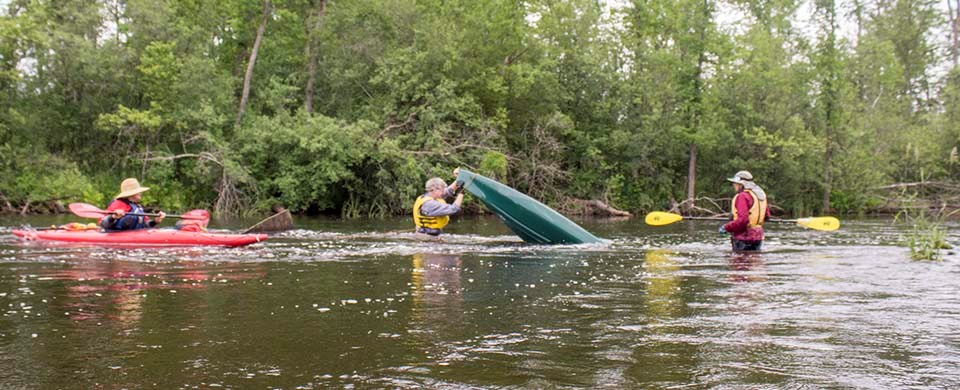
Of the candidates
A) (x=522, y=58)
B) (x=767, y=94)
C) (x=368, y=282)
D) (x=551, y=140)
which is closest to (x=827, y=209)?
(x=767, y=94)

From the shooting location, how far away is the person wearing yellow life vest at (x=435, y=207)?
43.7ft

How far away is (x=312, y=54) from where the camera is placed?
30.7m

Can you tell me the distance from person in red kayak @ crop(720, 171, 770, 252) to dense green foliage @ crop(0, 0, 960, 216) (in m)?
13.8

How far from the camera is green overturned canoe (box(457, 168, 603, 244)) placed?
13508 mm

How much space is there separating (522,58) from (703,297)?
2434 cm

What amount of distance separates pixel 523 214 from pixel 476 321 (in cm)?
737

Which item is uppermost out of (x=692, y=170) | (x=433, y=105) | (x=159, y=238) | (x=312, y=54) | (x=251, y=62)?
(x=312, y=54)

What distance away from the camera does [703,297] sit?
776 cm

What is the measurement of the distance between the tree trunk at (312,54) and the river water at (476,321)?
18967 mm

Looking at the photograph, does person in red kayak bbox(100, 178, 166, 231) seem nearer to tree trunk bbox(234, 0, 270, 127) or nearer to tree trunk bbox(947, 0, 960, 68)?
tree trunk bbox(234, 0, 270, 127)

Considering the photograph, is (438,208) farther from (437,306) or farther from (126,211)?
(437,306)

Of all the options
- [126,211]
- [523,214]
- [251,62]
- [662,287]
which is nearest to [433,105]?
[251,62]

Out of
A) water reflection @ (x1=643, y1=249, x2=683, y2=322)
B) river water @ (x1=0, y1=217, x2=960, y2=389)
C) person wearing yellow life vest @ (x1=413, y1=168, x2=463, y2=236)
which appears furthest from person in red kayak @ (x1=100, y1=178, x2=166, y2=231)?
water reflection @ (x1=643, y1=249, x2=683, y2=322)

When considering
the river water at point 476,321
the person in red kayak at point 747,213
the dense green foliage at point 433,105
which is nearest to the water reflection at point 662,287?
the river water at point 476,321
